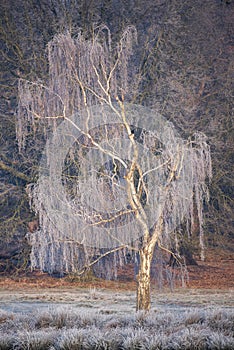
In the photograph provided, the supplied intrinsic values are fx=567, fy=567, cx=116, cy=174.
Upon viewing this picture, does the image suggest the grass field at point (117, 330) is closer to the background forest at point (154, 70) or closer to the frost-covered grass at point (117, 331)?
the frost-covered grass at point (117, 331)

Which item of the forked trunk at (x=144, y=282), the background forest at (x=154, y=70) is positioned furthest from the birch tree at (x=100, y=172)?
the background forest at (x=154, y=70)

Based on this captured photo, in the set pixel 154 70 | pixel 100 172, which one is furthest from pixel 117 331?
pixel 154 70

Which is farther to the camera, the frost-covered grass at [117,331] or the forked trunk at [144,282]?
the forked trunk at [144,282]

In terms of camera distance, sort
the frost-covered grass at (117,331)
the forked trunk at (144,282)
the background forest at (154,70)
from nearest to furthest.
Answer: the frost-covered grass at (117,331)
the forked trunk at (144,282)
the background forest at (154,70)

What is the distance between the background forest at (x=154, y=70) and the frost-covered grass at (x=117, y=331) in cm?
686

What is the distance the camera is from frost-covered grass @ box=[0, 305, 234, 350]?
592 cm

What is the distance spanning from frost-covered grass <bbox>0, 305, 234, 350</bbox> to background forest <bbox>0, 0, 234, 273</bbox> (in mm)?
6857

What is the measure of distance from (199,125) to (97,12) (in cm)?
450

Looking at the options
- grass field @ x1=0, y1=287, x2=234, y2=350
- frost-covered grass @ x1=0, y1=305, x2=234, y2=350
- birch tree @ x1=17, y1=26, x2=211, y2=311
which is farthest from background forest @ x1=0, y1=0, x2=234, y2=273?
frost-covered grass @ x1=0, y1=305, x2=234, y2=350

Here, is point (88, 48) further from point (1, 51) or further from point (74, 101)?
point (1, 51)

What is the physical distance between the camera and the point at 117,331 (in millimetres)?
6453

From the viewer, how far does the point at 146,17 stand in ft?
52.9

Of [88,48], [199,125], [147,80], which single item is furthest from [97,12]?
[88,48]

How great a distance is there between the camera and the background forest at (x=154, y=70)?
14.7 meters
